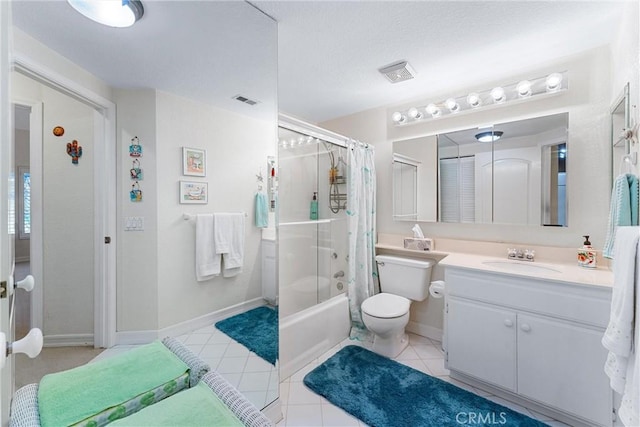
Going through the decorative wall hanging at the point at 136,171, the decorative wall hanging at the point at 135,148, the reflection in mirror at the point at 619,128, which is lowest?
the decorative wall hanging at the point at 136,171

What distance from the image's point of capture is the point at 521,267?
1.96 m

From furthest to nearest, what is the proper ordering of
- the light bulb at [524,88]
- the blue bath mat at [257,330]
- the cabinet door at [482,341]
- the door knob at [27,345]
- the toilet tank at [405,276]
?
the toilet tank at [405,276] < the light bulb at [524,88] < the cabinet door at [482,341] < the blue bath mat at [257,330] < the door knob at [27,345]

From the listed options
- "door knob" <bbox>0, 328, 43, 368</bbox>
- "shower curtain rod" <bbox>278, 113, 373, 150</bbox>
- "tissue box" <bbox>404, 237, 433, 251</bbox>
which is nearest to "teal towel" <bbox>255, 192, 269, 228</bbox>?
"shower curtain rod" <bbox>278, 113, 373, 150</bbox>

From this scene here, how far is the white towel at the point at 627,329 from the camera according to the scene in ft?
3.17

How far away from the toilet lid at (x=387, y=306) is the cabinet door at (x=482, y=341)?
0.37 meters

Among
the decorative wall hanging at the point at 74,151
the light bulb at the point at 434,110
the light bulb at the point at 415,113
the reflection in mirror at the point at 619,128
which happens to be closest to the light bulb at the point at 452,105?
the light bulb at the point at 434,110

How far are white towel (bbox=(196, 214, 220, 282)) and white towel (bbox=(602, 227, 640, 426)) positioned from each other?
1.72 meters

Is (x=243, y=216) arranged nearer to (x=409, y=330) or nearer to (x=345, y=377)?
(x=345, y=377)

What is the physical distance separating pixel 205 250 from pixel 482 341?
6.24ft

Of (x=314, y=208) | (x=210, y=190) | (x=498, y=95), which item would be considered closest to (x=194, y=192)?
(x=210, y=190)

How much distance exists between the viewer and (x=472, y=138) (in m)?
2.33

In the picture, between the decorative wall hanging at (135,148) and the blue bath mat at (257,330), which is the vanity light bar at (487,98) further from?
the decorative wall hanging at (135,148)

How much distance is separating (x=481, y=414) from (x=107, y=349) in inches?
80.7

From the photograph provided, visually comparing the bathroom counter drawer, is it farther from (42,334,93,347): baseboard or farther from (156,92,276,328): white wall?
(42,334,93,347): baseboard
